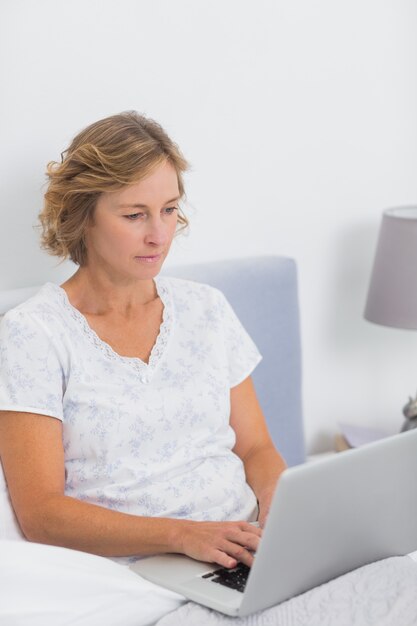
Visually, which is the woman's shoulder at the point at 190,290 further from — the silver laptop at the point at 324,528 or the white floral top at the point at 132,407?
the silver laptop at the point at 324,528

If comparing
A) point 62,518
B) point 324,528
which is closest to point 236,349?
point 62,518

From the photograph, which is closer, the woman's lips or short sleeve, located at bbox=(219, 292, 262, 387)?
the woman's lips

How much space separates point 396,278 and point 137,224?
860 mm

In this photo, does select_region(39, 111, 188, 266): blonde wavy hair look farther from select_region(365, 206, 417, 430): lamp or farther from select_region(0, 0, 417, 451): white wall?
select_region(365, 206, 417, 430): lamp

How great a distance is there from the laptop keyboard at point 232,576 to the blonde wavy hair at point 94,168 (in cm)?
62

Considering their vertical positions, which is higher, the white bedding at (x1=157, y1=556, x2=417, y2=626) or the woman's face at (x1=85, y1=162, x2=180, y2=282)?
the woman's face at (x1=85, y1=162, x2=180, y2=282)

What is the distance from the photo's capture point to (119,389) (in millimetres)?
1782

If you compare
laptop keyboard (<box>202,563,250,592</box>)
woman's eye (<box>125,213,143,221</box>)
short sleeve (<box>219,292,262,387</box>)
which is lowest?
laptop keyboard (<box>202,563,250,592</box>)

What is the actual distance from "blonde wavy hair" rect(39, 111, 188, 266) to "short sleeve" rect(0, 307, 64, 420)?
7.2 inches

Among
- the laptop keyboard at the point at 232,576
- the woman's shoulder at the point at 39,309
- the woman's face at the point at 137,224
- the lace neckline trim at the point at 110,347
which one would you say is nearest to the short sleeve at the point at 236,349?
the lace neckline trim at the point at 110,347

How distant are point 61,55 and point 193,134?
37 centimetres

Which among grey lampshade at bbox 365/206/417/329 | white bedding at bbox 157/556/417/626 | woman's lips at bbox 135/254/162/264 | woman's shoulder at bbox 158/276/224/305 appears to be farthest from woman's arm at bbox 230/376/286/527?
grey lampshade at bbox 365/206/417/329

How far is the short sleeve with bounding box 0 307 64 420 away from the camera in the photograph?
1.69m

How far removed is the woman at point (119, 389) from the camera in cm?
166
